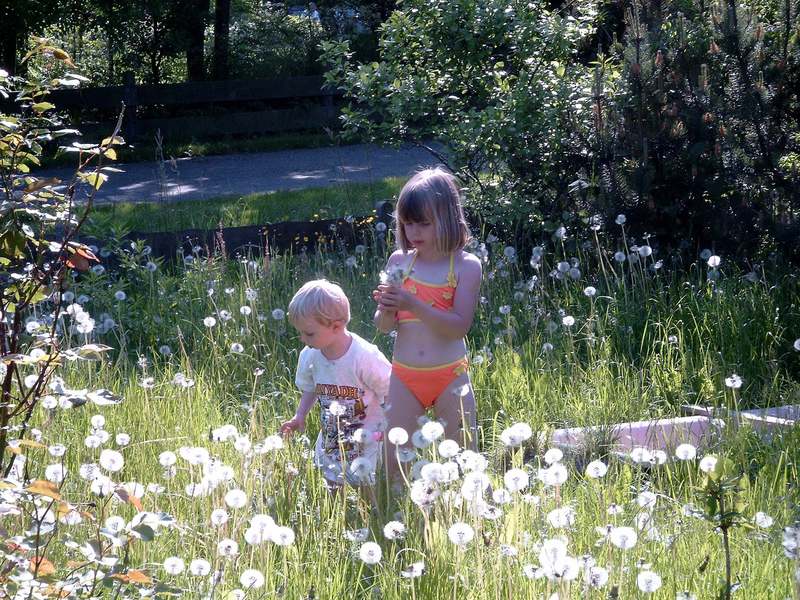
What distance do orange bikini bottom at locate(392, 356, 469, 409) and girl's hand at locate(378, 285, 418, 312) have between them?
312 millimetres

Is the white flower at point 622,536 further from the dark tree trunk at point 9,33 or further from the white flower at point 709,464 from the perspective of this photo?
the dark tree trunk at point 9,33

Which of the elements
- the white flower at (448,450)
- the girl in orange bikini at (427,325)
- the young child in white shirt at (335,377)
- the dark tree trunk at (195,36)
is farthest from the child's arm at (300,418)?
the dark tree trunk at (195,36)

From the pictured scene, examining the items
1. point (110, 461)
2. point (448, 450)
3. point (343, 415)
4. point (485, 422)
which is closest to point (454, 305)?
point (343, 415)

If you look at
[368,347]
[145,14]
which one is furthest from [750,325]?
[145,14]

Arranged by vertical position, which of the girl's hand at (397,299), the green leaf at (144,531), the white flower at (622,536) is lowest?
the white flower at (622,536)

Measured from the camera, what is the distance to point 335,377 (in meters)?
3.86

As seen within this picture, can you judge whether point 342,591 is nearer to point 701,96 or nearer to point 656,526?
point 656,526

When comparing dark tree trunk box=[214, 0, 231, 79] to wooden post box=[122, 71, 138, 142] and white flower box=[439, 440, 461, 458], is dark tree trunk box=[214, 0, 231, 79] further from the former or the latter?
white flower box=[439, 440, 461, 458]

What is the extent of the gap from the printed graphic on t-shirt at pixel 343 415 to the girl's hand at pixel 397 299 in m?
0.45

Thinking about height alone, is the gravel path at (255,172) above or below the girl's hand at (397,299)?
below

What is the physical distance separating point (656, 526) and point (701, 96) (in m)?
4.11

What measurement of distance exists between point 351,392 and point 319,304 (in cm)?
39

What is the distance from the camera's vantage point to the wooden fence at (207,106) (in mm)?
18609

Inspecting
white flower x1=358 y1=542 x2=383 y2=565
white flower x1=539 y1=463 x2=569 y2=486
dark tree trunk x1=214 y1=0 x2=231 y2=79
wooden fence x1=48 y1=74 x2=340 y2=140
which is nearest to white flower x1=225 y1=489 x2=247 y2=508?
white flower x1=358 y1=542 x2=383 y2=565
